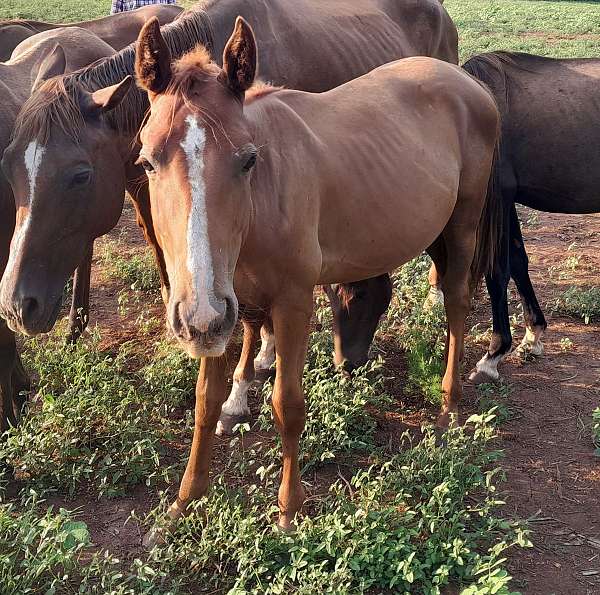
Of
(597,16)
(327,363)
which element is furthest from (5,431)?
(597,16)

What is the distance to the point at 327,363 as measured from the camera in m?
4.18

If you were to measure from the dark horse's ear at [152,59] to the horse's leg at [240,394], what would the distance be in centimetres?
178

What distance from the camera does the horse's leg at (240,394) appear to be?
387 cm

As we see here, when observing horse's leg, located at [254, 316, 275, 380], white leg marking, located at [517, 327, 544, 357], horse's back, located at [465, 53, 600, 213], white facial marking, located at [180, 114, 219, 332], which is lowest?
white leg marking, located at [517, 327, 544, 357]

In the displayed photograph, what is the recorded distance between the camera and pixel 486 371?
14.4ft

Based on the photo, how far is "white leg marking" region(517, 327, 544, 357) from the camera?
184 inches

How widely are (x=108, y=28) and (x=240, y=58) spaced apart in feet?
13.1

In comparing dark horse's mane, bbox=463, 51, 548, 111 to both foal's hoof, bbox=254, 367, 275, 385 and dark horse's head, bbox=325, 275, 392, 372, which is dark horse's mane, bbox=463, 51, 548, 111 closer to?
dark horse's head, bbox=325, 275, 392, 372

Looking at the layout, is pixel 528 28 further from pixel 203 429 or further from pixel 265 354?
pixel 203 429

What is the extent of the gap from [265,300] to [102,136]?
111 cm

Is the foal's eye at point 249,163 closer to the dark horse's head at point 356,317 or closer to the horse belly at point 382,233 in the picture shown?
the horse belly at point 382,233

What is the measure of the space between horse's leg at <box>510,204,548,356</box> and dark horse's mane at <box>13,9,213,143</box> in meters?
2.63

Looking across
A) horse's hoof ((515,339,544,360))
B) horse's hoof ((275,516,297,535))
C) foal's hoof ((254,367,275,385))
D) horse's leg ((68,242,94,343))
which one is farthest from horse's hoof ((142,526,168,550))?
horse's hoof ((515,339,544,360))

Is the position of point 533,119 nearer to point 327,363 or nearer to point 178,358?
point 327,363
